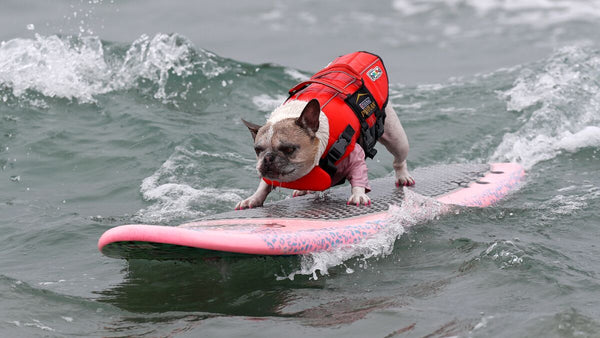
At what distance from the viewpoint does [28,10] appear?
688 inches

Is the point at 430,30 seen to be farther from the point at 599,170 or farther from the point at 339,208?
the point at 339,208

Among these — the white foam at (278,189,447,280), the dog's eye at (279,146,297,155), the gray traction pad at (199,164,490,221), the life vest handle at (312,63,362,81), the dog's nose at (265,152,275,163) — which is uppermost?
the life vest handle at (312,63,362,81)

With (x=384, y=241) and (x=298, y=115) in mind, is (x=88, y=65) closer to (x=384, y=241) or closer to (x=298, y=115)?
(x=298, y=115)

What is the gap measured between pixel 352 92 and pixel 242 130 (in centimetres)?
469

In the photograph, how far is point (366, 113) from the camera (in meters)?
6.16

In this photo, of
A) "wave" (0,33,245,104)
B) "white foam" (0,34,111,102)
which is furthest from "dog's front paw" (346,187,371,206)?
"white foam" (0,34,111,102)

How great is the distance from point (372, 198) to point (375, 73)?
3.74ft

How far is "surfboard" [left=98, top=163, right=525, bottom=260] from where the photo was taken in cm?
461

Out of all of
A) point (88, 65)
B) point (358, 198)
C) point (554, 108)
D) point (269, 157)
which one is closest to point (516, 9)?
point (554, 108)

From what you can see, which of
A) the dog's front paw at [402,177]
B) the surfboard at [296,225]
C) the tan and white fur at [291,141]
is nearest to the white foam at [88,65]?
the dog's front paw at [402,177]

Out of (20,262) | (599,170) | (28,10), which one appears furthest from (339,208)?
(28,10)

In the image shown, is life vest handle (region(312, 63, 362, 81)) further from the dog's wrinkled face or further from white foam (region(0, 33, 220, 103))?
white foam (region(0, 33, 220, 103))

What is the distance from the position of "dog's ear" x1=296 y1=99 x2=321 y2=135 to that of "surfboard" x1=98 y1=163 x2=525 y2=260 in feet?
2.37

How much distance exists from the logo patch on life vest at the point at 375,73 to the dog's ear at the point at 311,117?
117 cm
